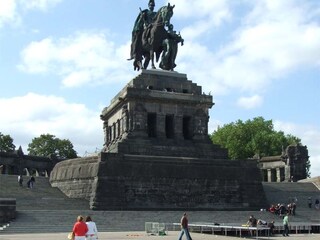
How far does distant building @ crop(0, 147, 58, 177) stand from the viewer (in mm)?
53688

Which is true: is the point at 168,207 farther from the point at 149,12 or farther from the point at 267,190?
the point at 149,12

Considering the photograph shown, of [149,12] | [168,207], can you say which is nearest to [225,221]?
[168,207]

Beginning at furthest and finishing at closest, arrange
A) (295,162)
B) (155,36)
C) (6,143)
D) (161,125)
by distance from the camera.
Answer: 1. (6,143)
2. (295,162)
3. (155,36)
4. (161,125)

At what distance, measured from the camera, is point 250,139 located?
80.6 m

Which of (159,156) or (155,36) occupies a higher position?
(155,36)

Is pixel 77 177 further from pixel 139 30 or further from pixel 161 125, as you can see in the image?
pixel 139 30

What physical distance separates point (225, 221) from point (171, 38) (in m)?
17.7

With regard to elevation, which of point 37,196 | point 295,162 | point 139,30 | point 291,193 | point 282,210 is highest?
point 139,30

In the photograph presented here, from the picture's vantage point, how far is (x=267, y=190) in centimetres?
4047

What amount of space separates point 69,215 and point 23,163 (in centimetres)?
2732

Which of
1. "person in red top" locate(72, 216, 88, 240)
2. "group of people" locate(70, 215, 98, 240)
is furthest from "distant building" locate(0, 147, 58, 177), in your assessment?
"person in red top" locate(72, 216, 88, 240)

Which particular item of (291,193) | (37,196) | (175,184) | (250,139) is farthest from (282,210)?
(250,139)

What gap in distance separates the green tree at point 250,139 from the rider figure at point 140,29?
35877mm

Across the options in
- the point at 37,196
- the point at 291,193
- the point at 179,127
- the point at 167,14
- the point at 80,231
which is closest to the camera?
the point at 80,231
